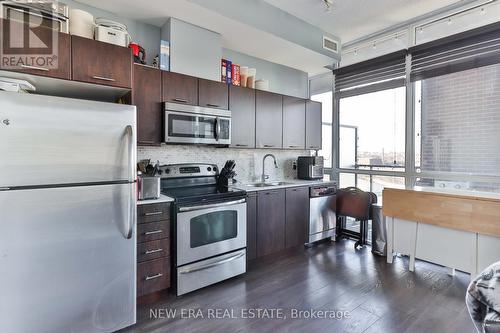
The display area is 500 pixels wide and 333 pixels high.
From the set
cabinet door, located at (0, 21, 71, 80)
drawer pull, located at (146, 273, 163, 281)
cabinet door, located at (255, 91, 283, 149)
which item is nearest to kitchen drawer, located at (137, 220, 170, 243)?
drawer pull, located at (146, 273, 163, 281)

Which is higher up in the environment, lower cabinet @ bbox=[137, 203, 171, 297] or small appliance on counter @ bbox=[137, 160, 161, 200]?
small appliance on counter @ bbox=[137, 160, 161, 200]

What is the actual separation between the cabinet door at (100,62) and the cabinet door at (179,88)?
2.02 ft

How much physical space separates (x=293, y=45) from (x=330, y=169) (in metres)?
2.11

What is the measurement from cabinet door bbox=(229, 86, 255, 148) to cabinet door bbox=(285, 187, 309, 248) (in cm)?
86

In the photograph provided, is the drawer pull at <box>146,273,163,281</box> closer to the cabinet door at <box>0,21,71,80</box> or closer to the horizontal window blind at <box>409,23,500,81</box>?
the cabinet door at <box>0,21,71,80</box>

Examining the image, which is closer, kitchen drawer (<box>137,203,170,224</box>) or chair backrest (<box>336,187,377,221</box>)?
kitchen drawer (<box>137,203,170,224</box>)

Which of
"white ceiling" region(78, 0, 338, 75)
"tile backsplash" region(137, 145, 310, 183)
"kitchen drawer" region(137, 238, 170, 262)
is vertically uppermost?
"white ceiling" region(78, 0, 338, 75)

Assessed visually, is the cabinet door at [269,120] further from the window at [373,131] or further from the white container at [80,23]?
the white container at [80,23]

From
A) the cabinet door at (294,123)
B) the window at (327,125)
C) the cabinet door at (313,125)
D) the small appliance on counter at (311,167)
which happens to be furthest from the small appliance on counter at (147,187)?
the window at (327,125)

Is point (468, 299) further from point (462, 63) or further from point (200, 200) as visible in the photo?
point (462, 63)

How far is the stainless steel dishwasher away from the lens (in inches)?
138

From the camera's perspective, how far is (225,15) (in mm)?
2602

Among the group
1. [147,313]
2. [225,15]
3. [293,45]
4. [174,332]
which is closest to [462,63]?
[293,45]

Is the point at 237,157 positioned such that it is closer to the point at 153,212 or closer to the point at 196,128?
the point at 196,128
